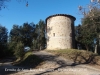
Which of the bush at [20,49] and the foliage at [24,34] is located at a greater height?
the foliage at [24,34]

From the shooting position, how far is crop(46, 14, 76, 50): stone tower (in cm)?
3183

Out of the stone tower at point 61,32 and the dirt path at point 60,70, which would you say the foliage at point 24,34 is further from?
the dirt path at point 60,70

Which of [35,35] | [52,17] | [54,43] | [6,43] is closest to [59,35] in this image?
[54,43]

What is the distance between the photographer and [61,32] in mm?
32000

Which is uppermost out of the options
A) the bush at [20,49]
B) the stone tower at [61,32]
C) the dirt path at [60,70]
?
the stone tower at [61,32]

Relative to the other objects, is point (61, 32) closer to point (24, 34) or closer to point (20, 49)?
point (20, 49)

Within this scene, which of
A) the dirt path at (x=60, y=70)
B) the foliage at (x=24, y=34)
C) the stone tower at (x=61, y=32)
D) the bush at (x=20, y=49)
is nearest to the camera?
the dirt path at (x=60, y=70)

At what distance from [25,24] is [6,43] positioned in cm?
946

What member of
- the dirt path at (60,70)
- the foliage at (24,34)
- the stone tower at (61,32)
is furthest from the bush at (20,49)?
the foliage at (24,34)

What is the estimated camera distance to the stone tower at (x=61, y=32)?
31.8 meters

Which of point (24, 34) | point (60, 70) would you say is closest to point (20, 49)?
point (60, 70)

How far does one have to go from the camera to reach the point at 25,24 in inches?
1977

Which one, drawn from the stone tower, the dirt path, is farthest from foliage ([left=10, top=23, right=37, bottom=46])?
the dirt path

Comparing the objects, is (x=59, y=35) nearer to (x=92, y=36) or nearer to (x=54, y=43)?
(x=54, y=43)
